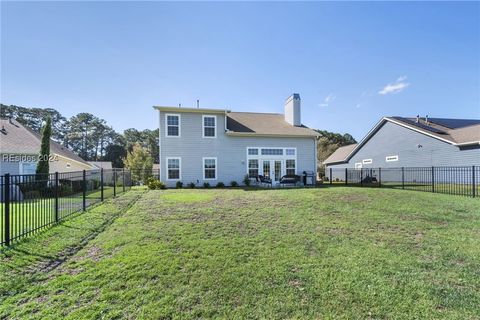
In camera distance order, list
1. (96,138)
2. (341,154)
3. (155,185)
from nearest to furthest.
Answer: (155,185) → (341,154) → (96,138)

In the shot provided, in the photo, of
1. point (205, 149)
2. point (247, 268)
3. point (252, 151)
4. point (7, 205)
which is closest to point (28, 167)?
point (205, 149)

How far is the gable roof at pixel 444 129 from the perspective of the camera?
1759 cm

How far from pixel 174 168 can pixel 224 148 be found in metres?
3.82

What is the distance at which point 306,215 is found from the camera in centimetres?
724

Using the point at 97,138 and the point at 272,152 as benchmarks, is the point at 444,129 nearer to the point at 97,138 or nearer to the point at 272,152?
the point at 272,152

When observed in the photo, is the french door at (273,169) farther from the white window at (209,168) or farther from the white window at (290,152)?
the white window at (209,168)

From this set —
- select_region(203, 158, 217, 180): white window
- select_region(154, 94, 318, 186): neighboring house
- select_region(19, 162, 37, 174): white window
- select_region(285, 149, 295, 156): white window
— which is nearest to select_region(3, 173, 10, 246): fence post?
select_region(154, 94, 318, 186): neighboring house

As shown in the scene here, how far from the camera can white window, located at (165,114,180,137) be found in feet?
55.6

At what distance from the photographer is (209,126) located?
17.7 metres

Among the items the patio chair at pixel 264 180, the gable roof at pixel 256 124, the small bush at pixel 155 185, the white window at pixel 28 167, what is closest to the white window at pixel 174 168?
the small bush at pixel 155 185

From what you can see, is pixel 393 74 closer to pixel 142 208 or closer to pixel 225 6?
pixel 225 6

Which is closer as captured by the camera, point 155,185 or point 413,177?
point 155,185

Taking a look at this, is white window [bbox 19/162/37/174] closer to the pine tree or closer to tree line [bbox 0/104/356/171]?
the pine tree

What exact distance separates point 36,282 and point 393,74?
21.3 metres
